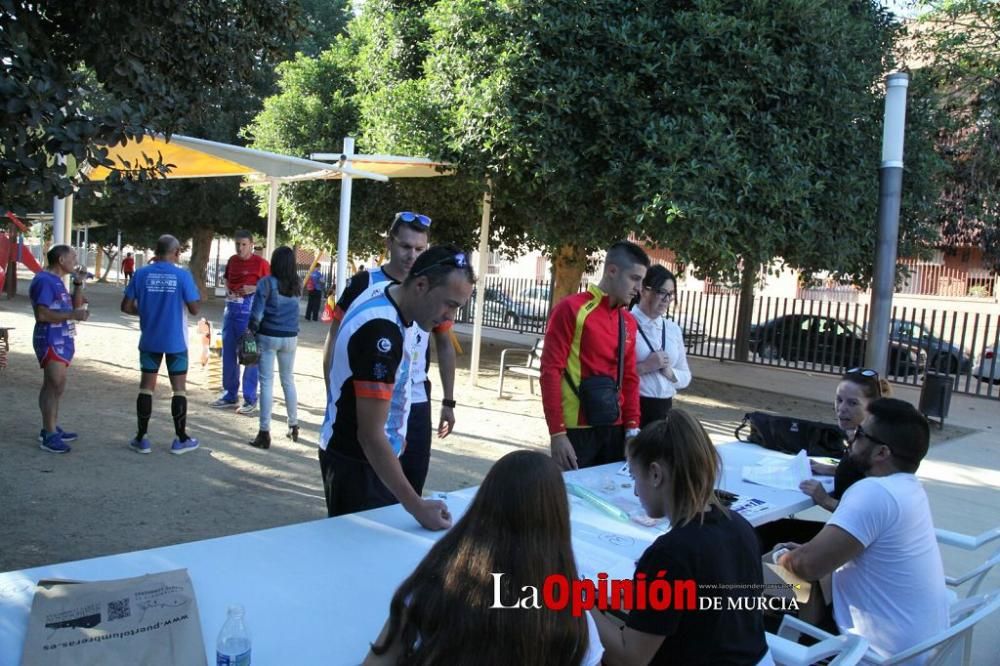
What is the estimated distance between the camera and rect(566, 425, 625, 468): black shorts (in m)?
4.17

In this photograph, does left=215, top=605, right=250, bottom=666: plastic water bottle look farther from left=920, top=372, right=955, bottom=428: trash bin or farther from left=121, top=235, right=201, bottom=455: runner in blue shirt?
left=920, top=372, right=955, bottom=428: trash bin

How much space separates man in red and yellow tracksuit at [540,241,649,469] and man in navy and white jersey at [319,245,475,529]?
114cm

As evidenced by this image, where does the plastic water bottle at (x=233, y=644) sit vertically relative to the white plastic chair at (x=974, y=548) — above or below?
above

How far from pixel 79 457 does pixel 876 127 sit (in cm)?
983

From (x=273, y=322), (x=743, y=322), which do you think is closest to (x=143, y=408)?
(x=273, y=322)

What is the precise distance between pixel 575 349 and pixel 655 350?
93 centimetres

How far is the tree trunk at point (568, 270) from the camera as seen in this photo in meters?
11.5

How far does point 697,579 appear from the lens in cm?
199

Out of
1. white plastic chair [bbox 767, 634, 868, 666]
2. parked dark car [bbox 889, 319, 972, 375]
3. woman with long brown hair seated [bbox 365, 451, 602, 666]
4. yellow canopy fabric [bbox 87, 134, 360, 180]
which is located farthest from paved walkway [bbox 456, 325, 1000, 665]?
yellow canopy fabric [bbox 87, 134, 360, 180]

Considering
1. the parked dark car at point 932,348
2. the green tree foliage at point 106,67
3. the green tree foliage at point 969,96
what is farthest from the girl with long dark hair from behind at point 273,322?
the green tree foliage at point 969,96

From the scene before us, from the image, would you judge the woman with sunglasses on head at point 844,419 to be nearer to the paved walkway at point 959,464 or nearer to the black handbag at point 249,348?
the paved walkway at point 959,464

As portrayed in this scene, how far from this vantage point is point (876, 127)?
985 centimetres

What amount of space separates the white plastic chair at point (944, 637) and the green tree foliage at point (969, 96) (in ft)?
43.8

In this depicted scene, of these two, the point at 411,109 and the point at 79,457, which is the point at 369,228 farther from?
the point at 79,457
